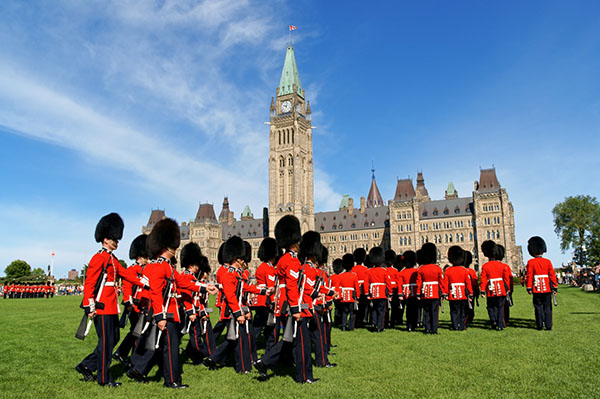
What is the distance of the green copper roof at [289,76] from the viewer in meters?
103

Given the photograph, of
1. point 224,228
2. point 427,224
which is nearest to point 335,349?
point 427,224

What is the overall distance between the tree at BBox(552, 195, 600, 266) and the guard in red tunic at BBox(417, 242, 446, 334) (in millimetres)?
64912

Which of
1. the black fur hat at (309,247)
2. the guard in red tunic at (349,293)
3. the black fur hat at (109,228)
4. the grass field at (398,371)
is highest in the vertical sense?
the black fur hat at (109,228)

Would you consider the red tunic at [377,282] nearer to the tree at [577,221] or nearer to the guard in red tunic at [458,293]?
the guard in red tunic at [458,293]

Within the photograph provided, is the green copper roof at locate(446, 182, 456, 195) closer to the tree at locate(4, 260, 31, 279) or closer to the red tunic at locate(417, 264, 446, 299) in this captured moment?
the red tunic at locate(417, 264, 446, 299)

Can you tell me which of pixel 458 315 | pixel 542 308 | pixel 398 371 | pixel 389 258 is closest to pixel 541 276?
pixel 542 308

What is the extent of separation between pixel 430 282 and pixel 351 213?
296 feet

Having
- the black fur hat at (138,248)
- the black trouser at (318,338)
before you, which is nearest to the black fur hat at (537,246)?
the black trouser at (318,338)

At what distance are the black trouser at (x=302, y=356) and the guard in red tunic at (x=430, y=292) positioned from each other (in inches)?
287

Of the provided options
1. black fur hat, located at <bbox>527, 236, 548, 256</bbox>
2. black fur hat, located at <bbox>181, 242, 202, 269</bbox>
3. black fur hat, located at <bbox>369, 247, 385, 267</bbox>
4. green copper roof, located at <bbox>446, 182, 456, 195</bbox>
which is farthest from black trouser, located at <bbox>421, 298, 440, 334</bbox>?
green copper roof, located at <bbox>446, 182, 456, 195</bbox>

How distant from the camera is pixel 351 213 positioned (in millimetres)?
104312

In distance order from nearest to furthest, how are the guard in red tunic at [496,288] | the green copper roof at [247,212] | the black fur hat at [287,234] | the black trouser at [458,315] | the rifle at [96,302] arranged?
the rifle at [96,302] → the black fur hat at [287,234] → the guard in red tunic at [496,288] → the black trouser at [458,315] → the green copper roof at [247,212]

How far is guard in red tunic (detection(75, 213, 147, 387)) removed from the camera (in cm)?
806

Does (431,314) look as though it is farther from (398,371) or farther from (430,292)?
(398,371)
